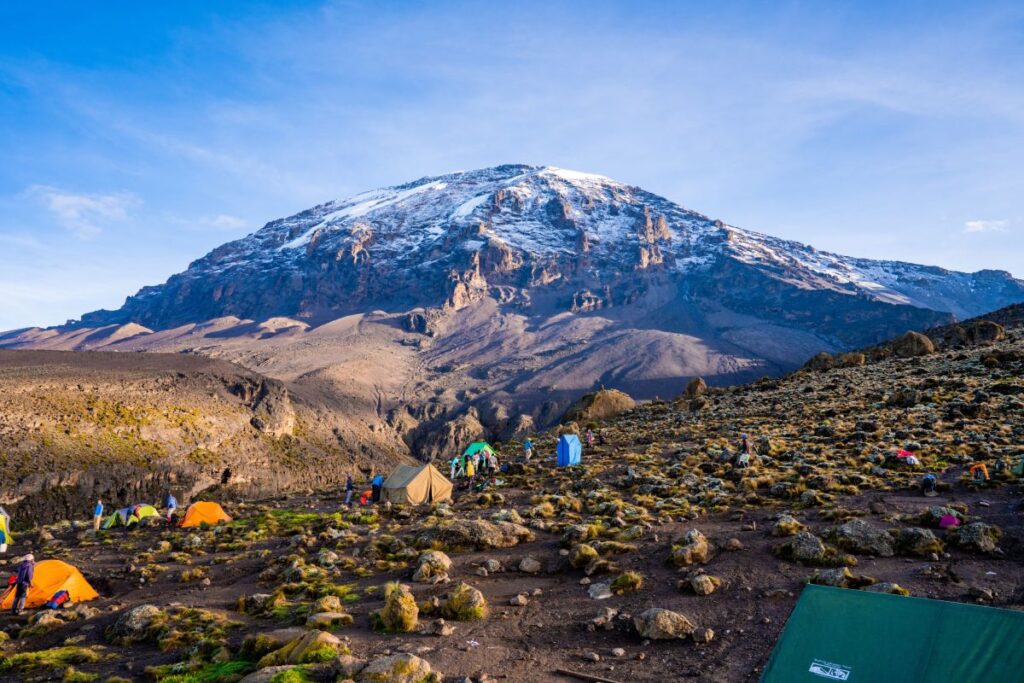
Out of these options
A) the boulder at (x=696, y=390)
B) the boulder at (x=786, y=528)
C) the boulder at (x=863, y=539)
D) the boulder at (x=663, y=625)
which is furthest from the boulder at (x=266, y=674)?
the boulder at (x=696, y=390)

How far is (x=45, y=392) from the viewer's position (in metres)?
68.2

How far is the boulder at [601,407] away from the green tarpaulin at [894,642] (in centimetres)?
4172

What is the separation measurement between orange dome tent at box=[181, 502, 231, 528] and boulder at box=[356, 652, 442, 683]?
2217 centimetres

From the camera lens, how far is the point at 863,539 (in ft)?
40.1

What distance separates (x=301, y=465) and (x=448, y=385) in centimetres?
8316

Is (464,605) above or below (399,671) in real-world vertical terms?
below

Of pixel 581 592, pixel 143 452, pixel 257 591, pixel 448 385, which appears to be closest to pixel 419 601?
pixel 581 592

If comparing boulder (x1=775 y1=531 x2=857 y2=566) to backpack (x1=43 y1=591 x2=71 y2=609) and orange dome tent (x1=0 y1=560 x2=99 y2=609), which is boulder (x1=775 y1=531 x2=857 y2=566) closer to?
backpack (x1=43 y1=591 x2=71 y2=609)

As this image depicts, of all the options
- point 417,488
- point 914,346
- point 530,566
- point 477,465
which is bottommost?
point 477,465

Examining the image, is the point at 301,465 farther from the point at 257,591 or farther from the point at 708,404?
the point at 257,591

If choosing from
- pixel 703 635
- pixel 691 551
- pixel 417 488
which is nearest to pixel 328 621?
pixel 703 635

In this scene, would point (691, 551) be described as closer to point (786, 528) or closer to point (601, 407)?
point (786, 528)

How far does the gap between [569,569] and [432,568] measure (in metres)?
3.45

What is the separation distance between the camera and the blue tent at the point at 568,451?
29.4 m
